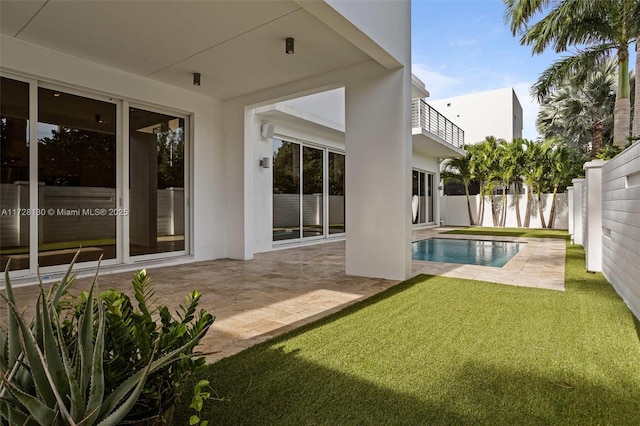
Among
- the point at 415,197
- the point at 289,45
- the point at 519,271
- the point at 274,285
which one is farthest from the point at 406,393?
the point at 415,197

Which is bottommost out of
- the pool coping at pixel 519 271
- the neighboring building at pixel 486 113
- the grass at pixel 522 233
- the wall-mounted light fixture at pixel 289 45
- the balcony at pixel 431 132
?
the pool coping at pixel 519 271

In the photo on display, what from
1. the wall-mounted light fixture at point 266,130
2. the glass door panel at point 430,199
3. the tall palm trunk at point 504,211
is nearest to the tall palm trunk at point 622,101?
the tall palm trunk at point 504,211

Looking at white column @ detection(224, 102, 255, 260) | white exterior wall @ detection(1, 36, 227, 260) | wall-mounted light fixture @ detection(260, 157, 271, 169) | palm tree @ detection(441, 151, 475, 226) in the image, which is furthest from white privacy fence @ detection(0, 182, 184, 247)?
palm tree @ detection(441, 151, 475, 226)

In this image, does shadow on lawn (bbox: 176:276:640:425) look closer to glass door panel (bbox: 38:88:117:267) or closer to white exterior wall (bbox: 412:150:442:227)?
glass door panel (bbox: 38:88:117:267)

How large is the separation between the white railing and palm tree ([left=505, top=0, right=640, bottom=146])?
11.9ft

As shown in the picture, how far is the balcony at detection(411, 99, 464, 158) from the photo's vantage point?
41.3 ft

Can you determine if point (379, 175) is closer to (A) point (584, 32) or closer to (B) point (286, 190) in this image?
(B) point (286, 190)

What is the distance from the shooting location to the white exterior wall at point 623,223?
3467mm

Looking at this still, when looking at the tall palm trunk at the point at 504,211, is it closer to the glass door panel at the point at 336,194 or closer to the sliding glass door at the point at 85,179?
the glass door panel at the point at 336,194

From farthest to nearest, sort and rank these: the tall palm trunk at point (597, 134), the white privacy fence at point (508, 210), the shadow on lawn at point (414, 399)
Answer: the tall palm trunk at point (597, 134) → the white privacy fence at point (508, 210) → the shadow on lawn at point (414, 399)

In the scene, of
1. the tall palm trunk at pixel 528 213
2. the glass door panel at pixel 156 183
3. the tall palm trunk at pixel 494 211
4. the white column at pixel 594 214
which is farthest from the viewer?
the tall palm trunk at pixel 494 211

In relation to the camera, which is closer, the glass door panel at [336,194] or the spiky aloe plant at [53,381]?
the spiky aloe plant at [53,381]

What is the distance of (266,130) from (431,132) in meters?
7.52

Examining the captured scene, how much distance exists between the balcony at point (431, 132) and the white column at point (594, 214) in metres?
5.62
